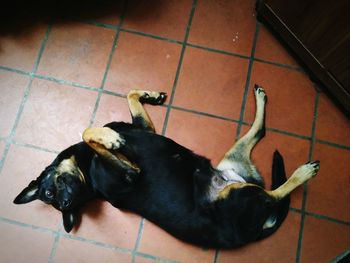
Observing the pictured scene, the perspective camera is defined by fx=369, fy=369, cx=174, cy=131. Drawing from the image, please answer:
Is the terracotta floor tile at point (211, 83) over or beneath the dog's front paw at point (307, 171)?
over

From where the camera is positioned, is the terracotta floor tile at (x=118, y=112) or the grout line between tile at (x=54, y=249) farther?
the terracotta floor tile at (x=118, y=112)

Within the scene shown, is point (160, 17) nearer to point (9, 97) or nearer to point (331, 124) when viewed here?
point (9, 97)

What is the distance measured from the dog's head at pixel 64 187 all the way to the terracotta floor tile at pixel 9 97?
0.61m

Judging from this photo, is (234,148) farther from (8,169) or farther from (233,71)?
(8,169)

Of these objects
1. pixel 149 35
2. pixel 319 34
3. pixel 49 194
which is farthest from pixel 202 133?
pixel 49 194

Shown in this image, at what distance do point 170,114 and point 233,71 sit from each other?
0.52 metres

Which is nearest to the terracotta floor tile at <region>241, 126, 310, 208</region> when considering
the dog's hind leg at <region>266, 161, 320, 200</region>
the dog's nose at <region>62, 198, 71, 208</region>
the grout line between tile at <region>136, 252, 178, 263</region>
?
the dog's hind leg at <region>266, 161, 320, 200</region>

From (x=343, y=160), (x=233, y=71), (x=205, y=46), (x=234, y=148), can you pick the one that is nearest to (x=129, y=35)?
(x=205, y=46)

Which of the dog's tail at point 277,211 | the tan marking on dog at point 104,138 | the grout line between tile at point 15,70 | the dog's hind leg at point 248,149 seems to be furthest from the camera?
the grout line between tile at point 15,70

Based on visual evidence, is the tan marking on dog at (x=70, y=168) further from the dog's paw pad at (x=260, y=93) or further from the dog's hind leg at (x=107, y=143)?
the dog's paw pad at (x=260, y=93)

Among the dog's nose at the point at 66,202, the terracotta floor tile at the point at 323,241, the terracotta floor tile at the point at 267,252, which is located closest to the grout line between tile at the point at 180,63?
the dog's nose at the point at 66,202

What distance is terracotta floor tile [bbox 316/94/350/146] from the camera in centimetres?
240

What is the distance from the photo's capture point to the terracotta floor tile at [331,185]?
2299 millimetres

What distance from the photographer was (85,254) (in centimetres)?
230
